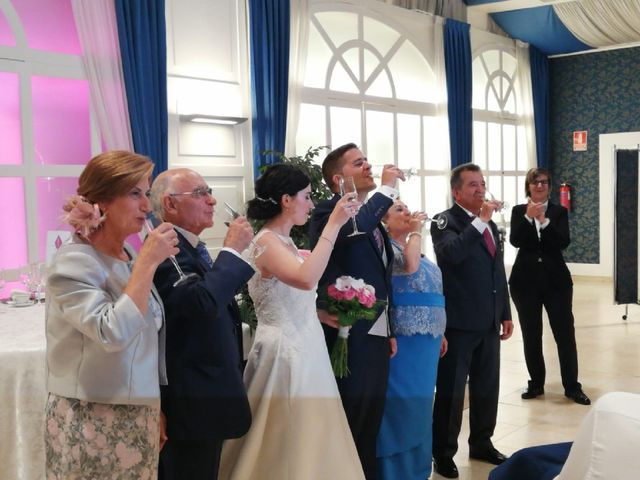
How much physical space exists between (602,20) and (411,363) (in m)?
8.62

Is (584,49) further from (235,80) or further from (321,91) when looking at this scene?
(235,80)

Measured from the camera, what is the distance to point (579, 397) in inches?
193

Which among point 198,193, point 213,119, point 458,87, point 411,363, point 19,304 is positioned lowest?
point 411,363

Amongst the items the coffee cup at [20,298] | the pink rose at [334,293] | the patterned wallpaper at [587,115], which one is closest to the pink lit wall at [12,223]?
the coffee cup at [20,298]

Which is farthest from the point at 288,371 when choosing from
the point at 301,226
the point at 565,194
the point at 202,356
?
the point at 565,194

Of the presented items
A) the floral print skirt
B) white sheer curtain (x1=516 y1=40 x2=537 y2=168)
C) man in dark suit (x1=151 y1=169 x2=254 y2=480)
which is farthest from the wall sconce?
white sheer curtain (x1=516 y1=40 x2=537 y2=168)

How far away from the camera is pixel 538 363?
5.13 metres

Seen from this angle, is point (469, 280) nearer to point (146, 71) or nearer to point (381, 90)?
point (146, 71)

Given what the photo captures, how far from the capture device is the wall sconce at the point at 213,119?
20.6ft

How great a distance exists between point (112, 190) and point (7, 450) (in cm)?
148

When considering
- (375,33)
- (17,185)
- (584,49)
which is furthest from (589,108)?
(17,185)

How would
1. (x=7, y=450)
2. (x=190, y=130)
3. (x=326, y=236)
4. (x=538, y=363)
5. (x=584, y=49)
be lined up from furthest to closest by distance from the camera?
(x=584, y=49) < (x=190, y=130) < (x=538, y=363) < (x=7, y=450) < (x=326, y=236)

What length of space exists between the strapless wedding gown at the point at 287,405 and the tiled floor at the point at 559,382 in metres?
1.26

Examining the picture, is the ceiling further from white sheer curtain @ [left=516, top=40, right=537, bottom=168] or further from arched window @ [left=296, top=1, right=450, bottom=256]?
arched window @ [left=296, top=1, right=450, bottom=256]
